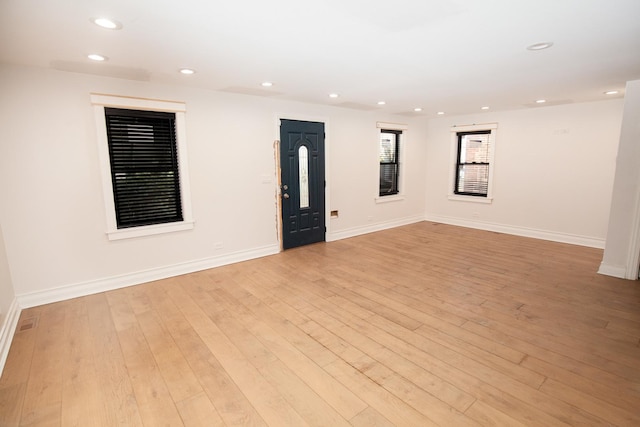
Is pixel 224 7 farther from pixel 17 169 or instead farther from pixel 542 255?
pixel 542 255

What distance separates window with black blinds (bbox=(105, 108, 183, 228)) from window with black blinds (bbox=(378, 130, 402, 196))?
4.00m

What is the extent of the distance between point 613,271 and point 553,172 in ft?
7.15

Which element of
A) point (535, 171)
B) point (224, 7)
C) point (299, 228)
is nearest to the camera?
point (224, 7)

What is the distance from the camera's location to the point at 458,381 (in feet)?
6.97

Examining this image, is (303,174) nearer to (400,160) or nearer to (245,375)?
(400,160)

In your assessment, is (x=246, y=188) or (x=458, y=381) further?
(x=246, y=188)

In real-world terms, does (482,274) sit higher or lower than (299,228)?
lower

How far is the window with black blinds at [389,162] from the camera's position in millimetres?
6594

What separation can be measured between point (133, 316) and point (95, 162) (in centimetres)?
174

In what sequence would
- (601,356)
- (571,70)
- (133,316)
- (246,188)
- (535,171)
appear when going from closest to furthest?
(601,356)
(133,316)
(571,70)
(246,188)
(535,171)

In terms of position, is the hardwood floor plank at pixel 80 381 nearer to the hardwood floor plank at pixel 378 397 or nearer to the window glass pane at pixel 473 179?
the hardwood floor plank at pixel 378 397

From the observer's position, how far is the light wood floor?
1.89m

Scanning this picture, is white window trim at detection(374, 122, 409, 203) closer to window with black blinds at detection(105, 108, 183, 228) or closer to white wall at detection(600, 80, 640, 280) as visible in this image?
white wall at detection(600, 80, 640, 280)

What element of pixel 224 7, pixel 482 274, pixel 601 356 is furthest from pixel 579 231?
pixel 224 7
